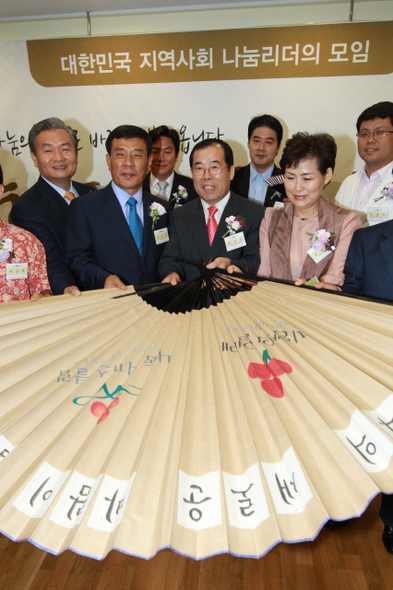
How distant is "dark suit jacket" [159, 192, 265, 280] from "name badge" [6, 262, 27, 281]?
74 cm

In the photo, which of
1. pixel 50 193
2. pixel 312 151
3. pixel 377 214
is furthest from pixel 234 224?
pixel 50 193

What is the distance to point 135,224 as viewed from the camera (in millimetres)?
2738

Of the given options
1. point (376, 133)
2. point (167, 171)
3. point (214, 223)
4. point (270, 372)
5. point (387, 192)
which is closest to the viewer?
point (270, 372)

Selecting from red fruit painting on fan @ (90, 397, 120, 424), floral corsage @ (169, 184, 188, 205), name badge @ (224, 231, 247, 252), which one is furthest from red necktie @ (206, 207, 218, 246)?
red fruit painting on fan @ (90, 397, 120, 424)

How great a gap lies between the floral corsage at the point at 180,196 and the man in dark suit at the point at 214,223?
973 millimetres

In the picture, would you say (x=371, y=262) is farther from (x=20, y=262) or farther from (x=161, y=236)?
(x=20, y=262)

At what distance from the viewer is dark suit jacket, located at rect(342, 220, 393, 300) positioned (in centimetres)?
198

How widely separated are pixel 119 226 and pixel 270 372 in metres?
1.68

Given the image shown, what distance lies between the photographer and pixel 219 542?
3.22ft

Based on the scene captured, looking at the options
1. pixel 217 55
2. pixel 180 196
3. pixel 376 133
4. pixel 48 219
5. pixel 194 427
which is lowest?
pixel 194 427

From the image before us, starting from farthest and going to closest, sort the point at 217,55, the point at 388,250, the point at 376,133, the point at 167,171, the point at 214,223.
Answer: the point at 217,55 → the point at 167,171 → the point at 376,133 → the point at 214,223 → the point at 388,250

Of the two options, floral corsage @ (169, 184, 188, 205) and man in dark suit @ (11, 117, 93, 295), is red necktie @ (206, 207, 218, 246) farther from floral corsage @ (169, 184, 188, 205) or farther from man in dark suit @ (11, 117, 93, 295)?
floral corsage @ (169, 184, 188, 205)

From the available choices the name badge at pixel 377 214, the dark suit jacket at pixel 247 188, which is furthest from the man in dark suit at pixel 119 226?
the name badge at pixel 377 214

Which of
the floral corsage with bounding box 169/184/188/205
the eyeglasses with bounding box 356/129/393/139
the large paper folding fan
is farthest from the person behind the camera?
the floral corsage with bounding box 169/184/188/205
